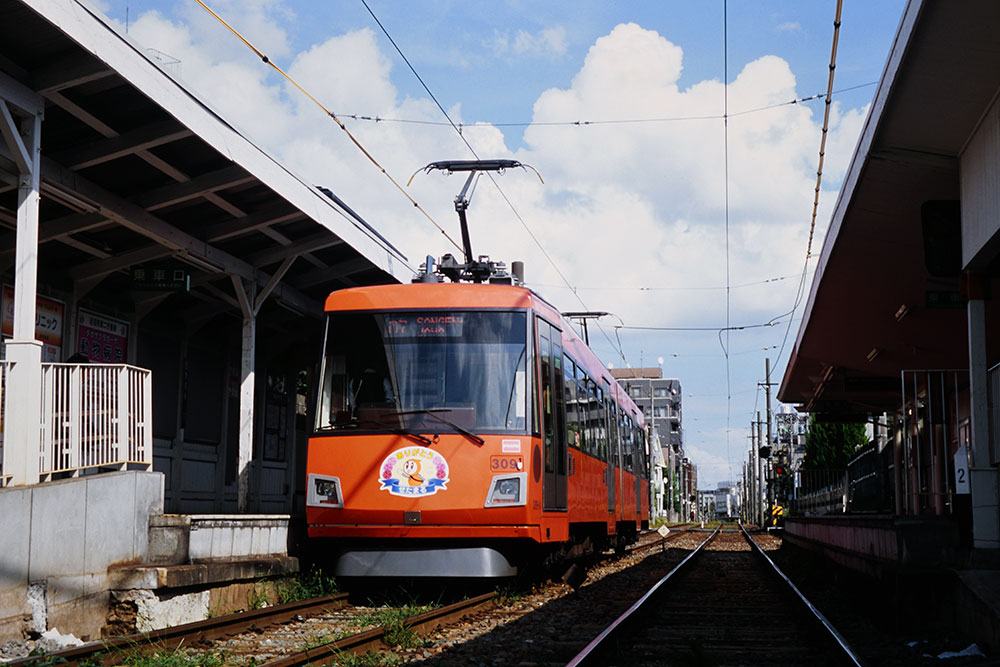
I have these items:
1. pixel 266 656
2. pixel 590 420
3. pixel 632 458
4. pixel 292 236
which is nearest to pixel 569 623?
pixel 266 656

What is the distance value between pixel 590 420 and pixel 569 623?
18.6ft

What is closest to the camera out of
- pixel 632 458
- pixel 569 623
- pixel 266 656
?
pixel 266 656

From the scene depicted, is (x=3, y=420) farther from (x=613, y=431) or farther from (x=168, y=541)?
(x=613, y=431)

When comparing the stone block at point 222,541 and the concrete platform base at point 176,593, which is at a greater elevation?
the stone block at point 222,541

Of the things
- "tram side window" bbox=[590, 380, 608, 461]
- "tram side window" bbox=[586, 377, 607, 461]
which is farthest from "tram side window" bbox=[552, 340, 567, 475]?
"tram side window" bbox=[590, 380, 608, 461]

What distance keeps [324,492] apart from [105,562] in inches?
108

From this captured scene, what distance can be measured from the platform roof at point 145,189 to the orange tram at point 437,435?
Result: 1945 mm

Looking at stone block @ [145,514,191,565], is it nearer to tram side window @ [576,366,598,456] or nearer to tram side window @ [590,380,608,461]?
tram side window @ [576,366,598,456]

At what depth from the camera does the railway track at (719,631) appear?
299 inches

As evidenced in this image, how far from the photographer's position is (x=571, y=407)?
13148 millimetres

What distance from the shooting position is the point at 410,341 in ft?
37.6

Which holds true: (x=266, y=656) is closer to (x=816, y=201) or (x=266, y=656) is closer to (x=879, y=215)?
(x=879, y=215)

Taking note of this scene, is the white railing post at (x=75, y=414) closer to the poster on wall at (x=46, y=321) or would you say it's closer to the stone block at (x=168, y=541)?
the stone block at (x=168, y=541)

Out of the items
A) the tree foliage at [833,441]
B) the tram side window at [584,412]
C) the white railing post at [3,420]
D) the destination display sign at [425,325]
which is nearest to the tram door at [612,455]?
the tram side window at [584,412]
